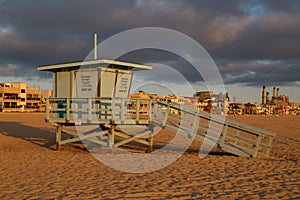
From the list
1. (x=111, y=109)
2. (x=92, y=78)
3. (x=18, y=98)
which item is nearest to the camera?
(x=111, y=109)

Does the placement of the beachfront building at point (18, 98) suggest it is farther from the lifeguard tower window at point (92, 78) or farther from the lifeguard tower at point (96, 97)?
the lifeguard tower at point (96, 97)

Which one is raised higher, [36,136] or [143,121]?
[143,121]

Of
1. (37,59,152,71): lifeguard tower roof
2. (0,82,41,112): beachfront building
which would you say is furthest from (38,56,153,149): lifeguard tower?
(0,82,41,112): beachfront building

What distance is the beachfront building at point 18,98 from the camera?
87875 millimetres

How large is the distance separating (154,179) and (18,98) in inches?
3607

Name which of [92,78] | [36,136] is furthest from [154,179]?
[36,136]

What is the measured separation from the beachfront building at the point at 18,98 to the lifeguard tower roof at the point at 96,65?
78.8 m

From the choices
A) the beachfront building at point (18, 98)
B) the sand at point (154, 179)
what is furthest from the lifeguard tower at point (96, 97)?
the beachfront building at point (18, 98)

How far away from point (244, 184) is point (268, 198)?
1357 millimetres

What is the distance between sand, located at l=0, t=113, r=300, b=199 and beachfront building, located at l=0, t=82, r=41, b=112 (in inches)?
3266

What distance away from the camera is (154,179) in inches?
344

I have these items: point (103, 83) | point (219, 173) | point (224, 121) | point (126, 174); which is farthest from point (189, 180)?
point (103, 83)

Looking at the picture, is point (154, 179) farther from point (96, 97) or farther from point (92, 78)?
point (92, 78)

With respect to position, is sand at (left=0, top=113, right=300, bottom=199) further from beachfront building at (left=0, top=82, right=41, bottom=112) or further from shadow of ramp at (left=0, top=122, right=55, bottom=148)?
beachfront building at (left=0, top=82, right=41, bottom=112)
